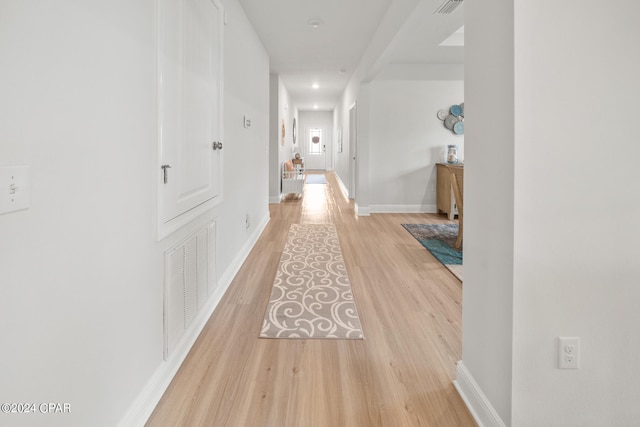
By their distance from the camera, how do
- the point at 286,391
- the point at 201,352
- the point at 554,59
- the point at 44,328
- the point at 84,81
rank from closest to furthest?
the point at 44,328
the point at 84,81
the point at 554,59
the point at 286,391
the point at 201,352

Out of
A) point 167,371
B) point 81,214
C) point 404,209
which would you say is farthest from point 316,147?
point 81,214

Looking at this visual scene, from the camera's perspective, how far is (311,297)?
9.18ft

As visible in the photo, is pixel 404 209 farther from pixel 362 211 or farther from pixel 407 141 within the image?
pixel 407 141

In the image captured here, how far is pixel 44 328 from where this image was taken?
0.92 m

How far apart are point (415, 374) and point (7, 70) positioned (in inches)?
73.7

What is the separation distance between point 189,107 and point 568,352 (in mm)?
1994

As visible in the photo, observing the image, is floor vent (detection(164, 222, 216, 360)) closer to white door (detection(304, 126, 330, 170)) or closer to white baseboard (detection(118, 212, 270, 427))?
white baseboard (detection(118, 212, 270, 427))

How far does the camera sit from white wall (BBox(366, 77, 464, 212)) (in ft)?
21.0

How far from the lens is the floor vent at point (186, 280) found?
1771mm

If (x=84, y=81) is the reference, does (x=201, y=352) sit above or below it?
below

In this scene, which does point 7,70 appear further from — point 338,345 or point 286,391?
point 338,345

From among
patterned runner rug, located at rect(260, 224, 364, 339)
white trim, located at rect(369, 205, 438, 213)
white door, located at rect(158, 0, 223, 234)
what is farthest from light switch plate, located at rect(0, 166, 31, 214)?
white trim, located at rect(369, 205, 438, 213)

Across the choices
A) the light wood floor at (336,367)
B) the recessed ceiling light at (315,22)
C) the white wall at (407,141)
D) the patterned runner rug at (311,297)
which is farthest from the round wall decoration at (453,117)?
the light wood floor at (336,367)

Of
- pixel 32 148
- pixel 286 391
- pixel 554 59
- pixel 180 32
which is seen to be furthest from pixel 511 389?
pixel 180 32
